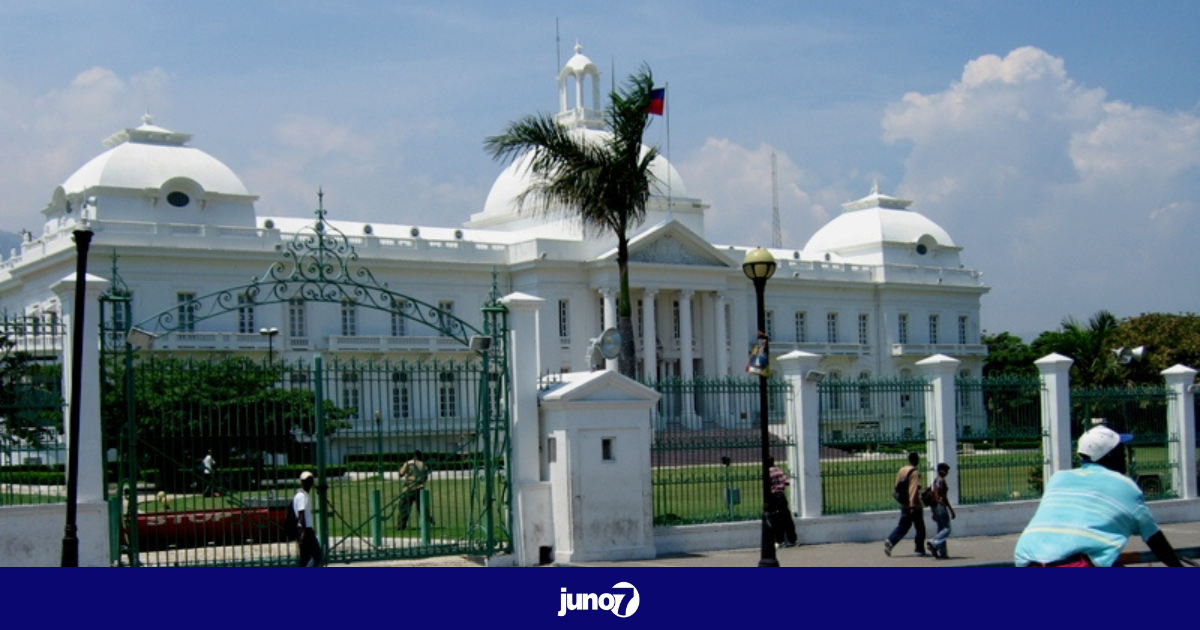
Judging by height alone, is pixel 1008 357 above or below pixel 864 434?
above

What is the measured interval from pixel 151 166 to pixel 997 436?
122 feet

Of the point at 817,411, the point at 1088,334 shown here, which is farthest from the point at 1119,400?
the point at 1088,334

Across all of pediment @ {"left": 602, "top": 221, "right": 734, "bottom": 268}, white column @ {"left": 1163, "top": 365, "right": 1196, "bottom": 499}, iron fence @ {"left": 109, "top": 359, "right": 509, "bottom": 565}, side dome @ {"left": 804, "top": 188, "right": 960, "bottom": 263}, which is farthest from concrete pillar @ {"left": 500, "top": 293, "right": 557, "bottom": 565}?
side dome @ {"left": 804, "top": 188, "right": 960, "bottom": 263}

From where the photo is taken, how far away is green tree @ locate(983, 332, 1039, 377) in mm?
81125

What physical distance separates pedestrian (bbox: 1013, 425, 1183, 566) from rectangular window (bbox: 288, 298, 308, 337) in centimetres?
4667

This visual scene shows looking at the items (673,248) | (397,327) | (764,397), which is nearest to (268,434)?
(764,397)

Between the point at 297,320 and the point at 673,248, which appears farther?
the point at 673,248

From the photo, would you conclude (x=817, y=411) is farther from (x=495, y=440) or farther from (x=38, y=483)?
(x=38, y=483)

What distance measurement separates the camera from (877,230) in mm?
71062

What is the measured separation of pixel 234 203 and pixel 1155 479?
3674cm

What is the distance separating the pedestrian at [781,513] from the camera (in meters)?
17.2

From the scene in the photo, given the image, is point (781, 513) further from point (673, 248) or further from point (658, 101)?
point (673, 248)
